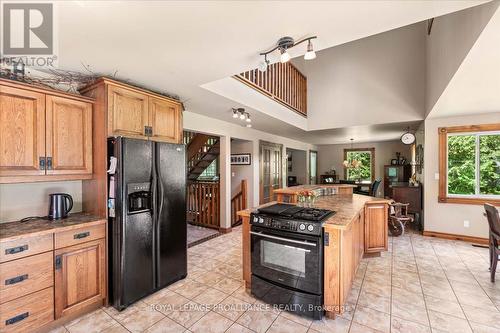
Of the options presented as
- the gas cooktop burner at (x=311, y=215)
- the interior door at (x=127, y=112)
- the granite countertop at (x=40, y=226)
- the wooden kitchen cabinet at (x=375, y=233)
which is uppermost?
the interior door at (x=127, y=112)

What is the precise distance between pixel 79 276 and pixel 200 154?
171 inches

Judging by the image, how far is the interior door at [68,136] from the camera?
2.10m

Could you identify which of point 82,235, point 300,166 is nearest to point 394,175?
point 300,166

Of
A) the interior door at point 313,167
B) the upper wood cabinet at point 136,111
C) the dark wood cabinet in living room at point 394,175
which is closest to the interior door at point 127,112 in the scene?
the upper wood cabinet at point 136,111

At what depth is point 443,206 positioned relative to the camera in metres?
4.39

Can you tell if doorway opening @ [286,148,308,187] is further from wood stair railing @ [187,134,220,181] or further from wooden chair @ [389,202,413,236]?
wooden chair @ [389,202,413,236]

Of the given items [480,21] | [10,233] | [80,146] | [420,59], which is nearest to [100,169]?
[80,146]

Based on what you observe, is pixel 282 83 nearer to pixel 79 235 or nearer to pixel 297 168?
pixel 79 235

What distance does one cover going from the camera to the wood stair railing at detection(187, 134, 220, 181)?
5.98m

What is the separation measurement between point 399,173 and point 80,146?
9.06m

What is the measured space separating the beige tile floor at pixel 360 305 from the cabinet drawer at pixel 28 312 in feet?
0.72

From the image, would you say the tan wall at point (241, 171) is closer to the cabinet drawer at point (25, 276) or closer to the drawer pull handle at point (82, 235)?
the drawer pull handle at point (82, 235)

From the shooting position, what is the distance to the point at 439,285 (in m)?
2.64

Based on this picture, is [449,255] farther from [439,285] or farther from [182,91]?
[182,91]
